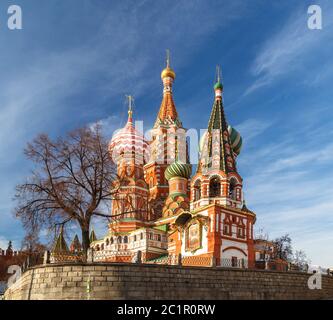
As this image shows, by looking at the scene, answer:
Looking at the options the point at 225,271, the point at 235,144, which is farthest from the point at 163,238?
the point at 225,271

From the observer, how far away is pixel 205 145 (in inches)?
1619

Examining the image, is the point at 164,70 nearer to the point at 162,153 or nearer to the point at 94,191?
the point at 162,153

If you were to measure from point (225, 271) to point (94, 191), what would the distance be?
26.3 ft

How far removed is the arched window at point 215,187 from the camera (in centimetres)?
3922

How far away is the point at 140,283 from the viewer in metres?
19.7

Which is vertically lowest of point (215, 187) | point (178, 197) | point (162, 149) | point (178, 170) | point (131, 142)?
point (215, 187)

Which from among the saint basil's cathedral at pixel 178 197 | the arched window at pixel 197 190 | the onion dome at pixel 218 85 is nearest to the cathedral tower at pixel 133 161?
the saint basil's cathedral at pixel 178 197

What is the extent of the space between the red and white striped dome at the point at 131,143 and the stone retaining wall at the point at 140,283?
29.3m

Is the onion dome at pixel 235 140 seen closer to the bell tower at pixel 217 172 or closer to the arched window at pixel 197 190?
the bell tower at pixel 217 172

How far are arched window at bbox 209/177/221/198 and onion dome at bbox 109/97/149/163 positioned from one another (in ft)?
46.7

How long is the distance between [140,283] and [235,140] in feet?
94.9

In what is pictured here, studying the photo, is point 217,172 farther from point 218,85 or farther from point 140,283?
point 140,283

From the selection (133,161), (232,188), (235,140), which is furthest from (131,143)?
(232,188)

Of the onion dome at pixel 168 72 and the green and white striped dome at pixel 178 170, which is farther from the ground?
the onion dome at pixel 168 72
